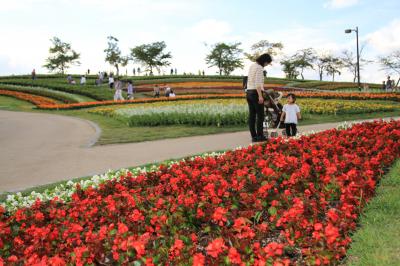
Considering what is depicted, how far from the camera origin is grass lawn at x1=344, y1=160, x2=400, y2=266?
11.5ft

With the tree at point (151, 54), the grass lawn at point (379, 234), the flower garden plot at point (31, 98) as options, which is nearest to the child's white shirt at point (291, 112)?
the grass lawn at point (379, 234)

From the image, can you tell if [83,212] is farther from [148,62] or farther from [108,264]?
[148,62]

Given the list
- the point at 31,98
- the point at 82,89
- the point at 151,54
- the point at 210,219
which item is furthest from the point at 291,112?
the point at 151,54

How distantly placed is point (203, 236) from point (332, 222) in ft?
4.23

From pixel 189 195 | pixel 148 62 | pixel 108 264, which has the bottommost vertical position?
pixel 108 264

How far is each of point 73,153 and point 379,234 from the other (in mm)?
7993

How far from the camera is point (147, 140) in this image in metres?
12.5

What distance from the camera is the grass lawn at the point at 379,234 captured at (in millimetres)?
3497

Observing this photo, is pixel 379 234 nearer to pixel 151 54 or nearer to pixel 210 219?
pixel 210 219

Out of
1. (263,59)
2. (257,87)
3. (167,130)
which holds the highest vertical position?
(263,59)

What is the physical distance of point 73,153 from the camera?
1059cm

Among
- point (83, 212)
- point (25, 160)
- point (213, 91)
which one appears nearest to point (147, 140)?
point (25, 160)

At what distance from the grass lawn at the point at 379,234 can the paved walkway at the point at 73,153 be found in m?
5.11

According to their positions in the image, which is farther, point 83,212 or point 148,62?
point 148,62
